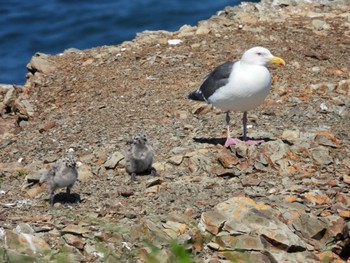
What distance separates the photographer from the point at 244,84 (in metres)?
10.3

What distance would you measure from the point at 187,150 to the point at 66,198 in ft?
5.60

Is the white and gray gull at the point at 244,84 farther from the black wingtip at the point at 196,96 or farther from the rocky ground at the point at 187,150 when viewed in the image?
the rocky ground at the point at 187,150

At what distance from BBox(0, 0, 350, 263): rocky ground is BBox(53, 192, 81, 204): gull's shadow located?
0.11 ft

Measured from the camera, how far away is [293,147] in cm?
1012

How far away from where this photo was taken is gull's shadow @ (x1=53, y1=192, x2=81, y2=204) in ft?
29.9

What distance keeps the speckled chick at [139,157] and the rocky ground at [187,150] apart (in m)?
0.11

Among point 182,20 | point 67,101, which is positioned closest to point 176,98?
point 67,101

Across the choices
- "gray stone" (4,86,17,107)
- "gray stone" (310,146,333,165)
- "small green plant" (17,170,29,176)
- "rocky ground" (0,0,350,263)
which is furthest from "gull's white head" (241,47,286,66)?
"gray stone" (4,86,17,107)

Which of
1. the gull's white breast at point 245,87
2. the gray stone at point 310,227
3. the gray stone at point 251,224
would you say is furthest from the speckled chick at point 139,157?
the gray stone at point 310,227

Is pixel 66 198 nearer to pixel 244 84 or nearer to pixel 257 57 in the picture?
pixel 244 84

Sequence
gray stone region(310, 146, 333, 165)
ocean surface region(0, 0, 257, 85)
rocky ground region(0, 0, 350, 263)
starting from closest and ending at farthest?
rocky ground region(0, 0, 350, 263) < gray stone region(310, 146, 333, 165) < ocean surface region(0, 0, 257, 85)

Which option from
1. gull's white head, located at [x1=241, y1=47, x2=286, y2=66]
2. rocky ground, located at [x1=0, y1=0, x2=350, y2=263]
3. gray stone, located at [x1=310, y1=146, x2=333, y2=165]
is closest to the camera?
rocky ground, located at [x1=0, y1=0, x2=350, y2=263]

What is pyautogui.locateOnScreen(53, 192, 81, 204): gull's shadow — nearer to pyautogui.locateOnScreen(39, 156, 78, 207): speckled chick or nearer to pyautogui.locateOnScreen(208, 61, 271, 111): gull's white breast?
pyautogui.locateOnScreen(39, 156, 78, 207): speckled chick

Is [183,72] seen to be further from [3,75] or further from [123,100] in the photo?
[3,75]
